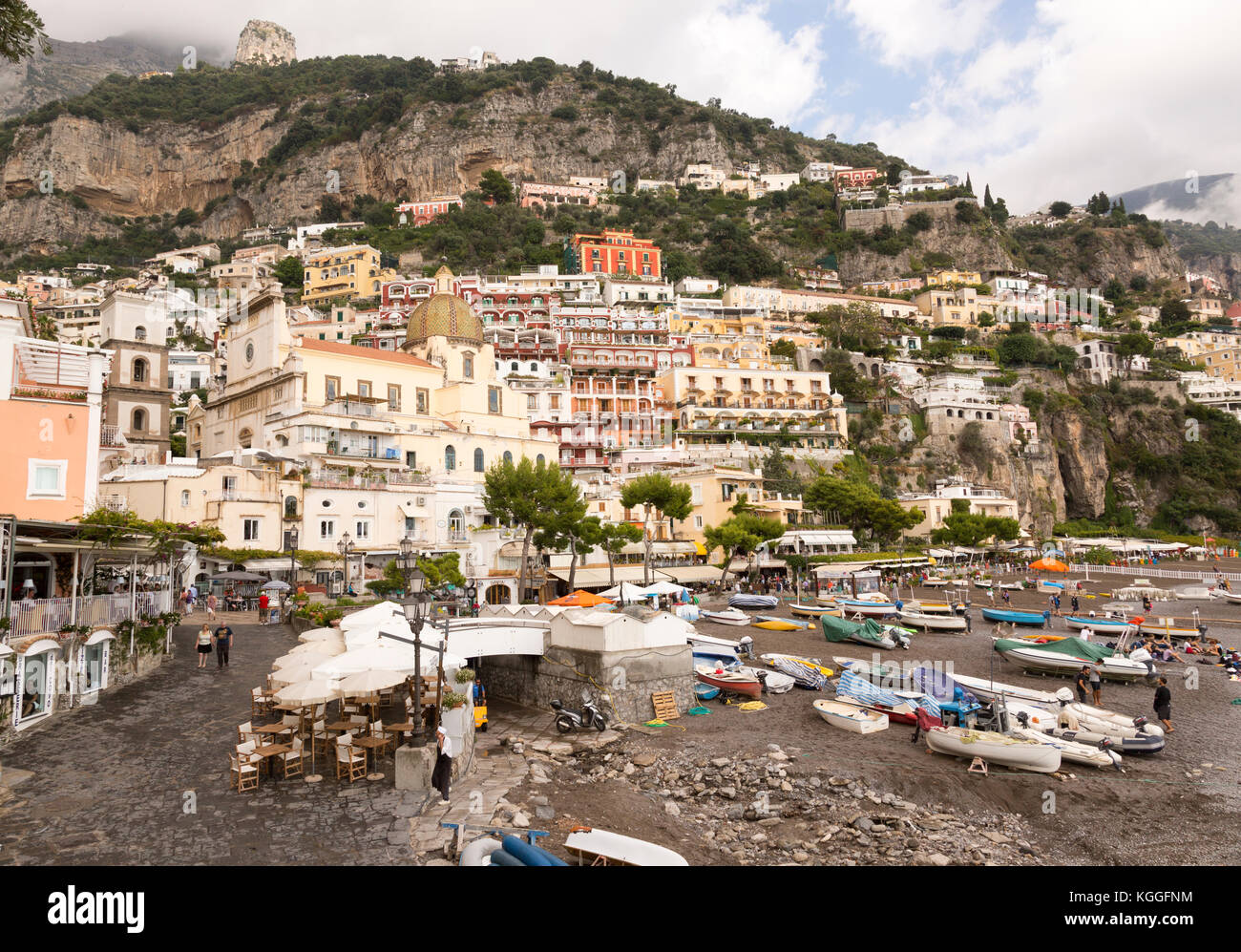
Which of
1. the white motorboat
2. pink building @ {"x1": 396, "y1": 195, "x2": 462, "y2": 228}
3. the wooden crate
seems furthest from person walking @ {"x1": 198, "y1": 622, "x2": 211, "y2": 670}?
pink building @ {"x1": 396, "y1": 195, "x2": 462, "y2": 228}

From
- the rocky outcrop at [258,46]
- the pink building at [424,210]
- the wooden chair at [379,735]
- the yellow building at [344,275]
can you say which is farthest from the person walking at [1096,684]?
the rocky outcrop at [258,46]

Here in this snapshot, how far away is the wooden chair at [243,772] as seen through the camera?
10320mm

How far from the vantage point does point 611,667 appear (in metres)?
19.3

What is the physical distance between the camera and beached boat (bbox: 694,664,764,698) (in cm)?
2216

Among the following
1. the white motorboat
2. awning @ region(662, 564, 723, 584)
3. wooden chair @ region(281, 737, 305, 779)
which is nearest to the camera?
wooden chair @ region(281, 737, 305, 779)

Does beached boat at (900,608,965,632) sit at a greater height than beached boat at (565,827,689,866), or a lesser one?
lesser

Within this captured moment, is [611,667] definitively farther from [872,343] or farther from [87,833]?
[872,343]

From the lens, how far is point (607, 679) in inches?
759

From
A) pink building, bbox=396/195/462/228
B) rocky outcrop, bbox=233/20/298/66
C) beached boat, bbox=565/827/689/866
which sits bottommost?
beached boat, bbox=565/827/689/866

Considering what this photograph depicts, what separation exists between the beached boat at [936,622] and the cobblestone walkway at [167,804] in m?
30.1

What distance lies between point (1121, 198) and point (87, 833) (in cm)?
18770

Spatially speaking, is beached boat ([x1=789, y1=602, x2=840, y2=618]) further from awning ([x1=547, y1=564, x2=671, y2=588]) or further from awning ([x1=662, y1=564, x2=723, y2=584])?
awning ([x1=547, y1=564, x2=671, y2=588])

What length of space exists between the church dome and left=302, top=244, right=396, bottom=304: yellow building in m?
47.6
